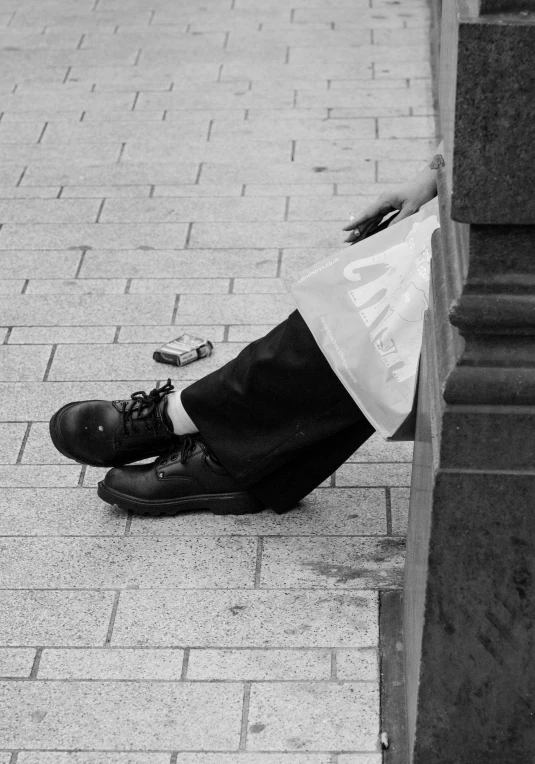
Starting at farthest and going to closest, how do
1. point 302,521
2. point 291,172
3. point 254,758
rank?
point 291,172, point 302,521, point 254,758

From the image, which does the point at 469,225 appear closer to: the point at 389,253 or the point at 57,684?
the point at 389,253

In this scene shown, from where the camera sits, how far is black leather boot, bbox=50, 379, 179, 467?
10.4 ft

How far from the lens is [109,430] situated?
3.19m

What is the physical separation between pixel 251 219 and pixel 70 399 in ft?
5.26

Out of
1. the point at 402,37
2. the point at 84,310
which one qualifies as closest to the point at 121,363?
the point at 84,310

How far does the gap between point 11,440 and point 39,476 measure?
242 mm

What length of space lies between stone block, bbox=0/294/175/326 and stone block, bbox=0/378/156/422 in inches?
17.8

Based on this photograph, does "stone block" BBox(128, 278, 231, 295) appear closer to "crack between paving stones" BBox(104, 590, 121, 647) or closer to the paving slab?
the paving slab

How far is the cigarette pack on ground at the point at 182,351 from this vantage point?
3914mm

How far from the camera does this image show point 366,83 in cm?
653

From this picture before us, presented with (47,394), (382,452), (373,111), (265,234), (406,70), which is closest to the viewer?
(382,452)

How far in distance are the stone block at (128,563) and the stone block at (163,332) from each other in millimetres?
1186

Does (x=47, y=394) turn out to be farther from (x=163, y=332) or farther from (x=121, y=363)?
(x=163, y=332)

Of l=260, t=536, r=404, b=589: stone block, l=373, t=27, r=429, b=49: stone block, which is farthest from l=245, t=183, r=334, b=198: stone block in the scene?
l=260, t=536, r=404, b=589: stone block
